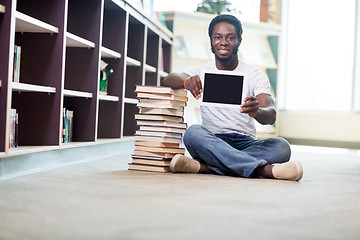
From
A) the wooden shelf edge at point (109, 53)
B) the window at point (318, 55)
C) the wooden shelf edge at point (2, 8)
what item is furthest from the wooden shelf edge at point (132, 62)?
the window at point (318, 55)

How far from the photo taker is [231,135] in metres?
2.58

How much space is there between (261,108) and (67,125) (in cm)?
→ 130

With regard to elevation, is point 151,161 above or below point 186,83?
below

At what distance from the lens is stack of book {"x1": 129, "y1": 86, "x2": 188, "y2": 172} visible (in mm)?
2566

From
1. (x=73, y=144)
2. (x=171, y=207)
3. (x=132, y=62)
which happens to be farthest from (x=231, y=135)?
(x=132, y=62)

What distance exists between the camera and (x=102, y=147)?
348 cm

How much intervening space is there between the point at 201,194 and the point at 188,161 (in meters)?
0.70

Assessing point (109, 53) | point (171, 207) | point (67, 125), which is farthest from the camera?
point (109, 53)

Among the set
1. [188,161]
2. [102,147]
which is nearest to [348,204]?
[188,161]

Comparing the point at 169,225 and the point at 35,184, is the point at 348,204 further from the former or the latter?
the point at 35,184

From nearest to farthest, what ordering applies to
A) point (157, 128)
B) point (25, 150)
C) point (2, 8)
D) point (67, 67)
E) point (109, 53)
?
1. point (2, 8)
2. point (25, 150)
3. point (157, 128)
4. point (67, 67)
5. point (109, 53)

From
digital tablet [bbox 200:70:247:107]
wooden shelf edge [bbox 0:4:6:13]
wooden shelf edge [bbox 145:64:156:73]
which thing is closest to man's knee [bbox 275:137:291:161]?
digital tablet [bbox 200:70:247:107]

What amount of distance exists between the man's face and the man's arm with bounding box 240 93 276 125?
30 cm

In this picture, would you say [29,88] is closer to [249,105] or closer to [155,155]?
[155,155]
